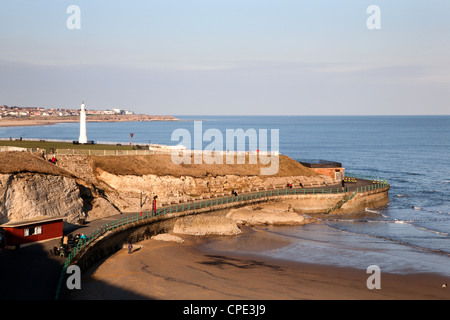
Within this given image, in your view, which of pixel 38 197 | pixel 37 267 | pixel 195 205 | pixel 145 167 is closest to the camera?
pixel 37 267

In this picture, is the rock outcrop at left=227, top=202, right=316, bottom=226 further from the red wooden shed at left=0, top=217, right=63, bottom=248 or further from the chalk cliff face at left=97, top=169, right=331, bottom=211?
the red wooden shed at left=0, top=217, right=63, bottom=248

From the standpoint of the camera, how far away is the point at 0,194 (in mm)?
39469

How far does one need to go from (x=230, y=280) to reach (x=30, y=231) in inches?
568

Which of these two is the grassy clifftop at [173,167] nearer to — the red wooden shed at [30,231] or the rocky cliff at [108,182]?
the rocky cliff at [108,182]

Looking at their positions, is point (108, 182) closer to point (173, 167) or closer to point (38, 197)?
point (173, 167)

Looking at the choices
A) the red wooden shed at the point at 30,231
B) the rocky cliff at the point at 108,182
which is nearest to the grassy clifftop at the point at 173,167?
the rocky cliff at the point at 108,182

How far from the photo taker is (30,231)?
34844mm

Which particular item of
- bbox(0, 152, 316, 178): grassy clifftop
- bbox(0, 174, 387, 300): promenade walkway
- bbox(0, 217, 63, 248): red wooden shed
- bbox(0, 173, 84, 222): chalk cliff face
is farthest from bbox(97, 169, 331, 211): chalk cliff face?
bbox(0, 217, 63, 248): red wooden shed

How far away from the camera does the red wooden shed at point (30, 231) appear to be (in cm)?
3369

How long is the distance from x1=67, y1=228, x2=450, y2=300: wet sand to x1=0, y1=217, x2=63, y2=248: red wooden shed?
4.52 m

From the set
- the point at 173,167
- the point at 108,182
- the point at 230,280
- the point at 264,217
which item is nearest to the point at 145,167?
the point at 173,167

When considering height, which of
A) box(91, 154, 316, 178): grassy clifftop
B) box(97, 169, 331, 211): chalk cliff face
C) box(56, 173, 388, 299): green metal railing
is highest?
box(91, 154, 316, 178): grassy clifftop

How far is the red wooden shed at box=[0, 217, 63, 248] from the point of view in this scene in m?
33.7
